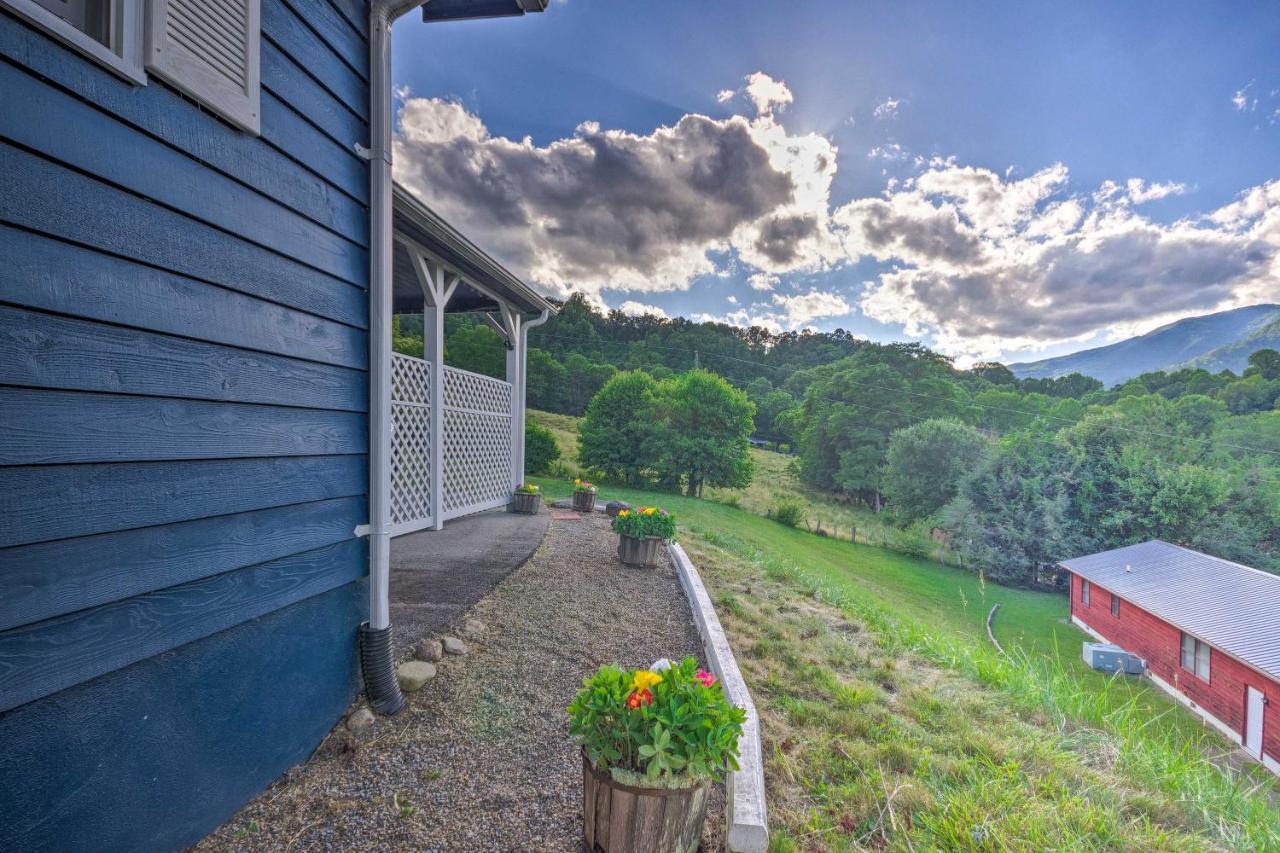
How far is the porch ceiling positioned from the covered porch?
1 centimetres

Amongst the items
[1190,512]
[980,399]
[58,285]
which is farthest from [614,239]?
[1190,512]

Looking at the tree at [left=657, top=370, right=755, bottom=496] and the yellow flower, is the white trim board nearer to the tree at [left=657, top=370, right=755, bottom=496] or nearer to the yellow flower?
the yellow flower

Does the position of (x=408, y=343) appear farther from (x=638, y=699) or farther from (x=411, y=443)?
(x=638, y=699)

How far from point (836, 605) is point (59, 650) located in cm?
545

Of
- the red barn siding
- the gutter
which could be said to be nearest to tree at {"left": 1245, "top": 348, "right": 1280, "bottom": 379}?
the red barn siding

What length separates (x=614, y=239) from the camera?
15938 mm

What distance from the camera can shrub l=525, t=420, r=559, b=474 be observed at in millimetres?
12281

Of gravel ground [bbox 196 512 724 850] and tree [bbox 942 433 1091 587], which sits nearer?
gravel ground [bbox 196 512 724 850]

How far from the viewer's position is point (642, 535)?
4.39 metres

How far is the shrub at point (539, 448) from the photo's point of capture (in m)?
12.3

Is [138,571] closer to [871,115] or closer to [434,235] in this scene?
[434,235]

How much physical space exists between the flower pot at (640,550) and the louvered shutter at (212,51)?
3.71m

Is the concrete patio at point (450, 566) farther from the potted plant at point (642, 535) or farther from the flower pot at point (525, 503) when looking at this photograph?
the potted plant at point (642, 535)

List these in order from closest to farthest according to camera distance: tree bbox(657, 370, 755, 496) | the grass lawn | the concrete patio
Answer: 1. the grass lawn
2. the concrete patio
3. tree bbox(657, 370, 755, 496)
